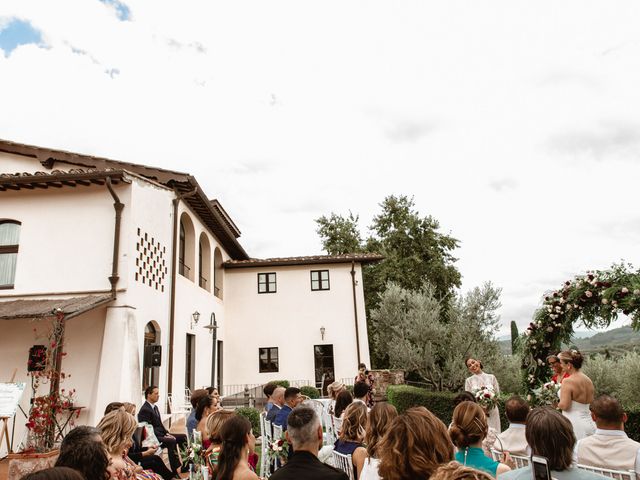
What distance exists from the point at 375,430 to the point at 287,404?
3.41 m

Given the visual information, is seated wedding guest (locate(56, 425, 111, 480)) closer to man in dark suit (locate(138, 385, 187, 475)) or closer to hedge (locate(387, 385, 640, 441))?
man in dark suit (locate(138, 385, 187, 475))

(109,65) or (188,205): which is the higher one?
(109,65)

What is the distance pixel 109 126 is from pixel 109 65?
547 centimetres

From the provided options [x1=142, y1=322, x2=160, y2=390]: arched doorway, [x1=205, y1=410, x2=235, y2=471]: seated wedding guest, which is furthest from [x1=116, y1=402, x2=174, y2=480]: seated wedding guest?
[x1=142, y1=322, x2=160, y2=390]: arched doorway

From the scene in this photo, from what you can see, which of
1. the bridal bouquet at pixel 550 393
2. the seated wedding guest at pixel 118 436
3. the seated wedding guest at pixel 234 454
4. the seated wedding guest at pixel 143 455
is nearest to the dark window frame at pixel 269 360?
the seated wedding guest at pixel 143 455

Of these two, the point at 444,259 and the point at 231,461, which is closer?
the point at 231,461

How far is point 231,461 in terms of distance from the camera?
282cm

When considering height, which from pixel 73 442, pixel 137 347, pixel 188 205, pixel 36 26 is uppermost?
pixel 36 26

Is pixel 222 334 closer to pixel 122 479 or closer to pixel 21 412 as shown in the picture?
pixel 21 412

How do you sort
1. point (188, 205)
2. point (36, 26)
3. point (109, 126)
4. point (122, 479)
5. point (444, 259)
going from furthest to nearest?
point (444, 259), point (109, 126), point (188, 205), point (36, 26), point (122, 479)

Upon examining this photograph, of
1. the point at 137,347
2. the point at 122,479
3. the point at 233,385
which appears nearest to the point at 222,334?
the point at 233,385

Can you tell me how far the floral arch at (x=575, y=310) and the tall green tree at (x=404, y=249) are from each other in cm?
1575

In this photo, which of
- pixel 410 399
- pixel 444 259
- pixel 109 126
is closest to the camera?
pixel 410 399

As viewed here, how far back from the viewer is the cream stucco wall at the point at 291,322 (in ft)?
58.9
